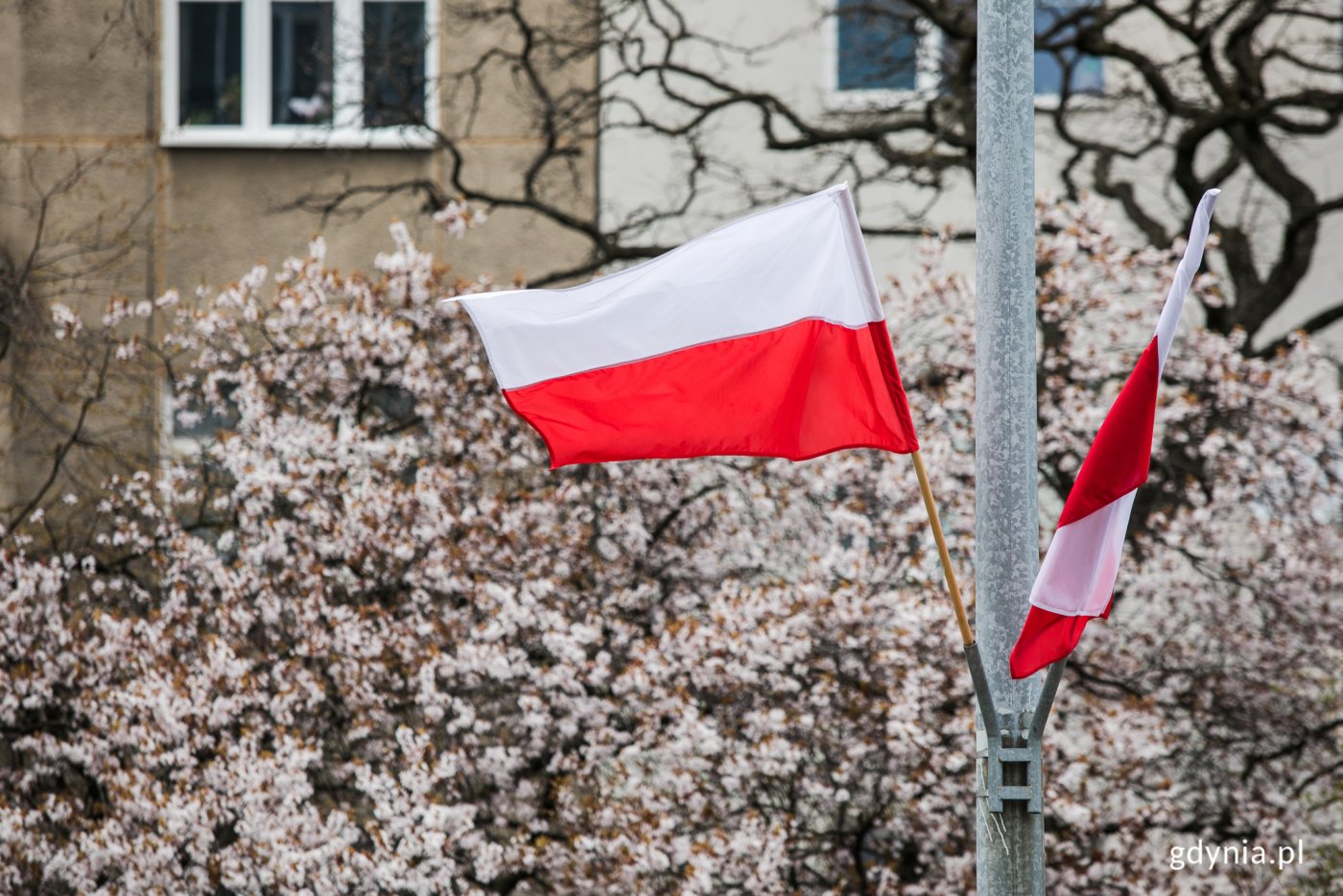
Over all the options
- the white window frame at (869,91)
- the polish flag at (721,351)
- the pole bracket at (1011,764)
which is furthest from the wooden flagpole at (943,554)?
the white window frame at (869,91)

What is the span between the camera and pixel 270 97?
13.4m

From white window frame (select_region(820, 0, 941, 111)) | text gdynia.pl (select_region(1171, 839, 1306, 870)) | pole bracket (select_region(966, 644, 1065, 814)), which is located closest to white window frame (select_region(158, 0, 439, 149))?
white window frame (select_region(820, 0, 941, 111))

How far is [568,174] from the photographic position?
12938 millimetres

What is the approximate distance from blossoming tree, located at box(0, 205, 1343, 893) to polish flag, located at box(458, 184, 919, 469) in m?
3.54

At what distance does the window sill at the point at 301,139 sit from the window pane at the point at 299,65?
0.26m

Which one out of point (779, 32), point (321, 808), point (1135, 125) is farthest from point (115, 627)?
point (1135, 125)

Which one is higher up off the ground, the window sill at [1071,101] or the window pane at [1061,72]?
the window pane at [1061,72]

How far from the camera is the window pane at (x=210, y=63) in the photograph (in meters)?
13.4

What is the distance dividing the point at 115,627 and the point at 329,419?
1.76m

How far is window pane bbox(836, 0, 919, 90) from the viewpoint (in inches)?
496

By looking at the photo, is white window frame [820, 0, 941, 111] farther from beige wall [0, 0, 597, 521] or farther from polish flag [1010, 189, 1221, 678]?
polish flag [1010, 189, 1221, 678]

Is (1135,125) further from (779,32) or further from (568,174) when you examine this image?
(568,174)

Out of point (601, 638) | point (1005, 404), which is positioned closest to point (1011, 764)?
point (1005, 404)

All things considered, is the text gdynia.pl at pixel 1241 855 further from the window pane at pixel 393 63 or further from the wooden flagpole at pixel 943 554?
the window pane at pixel 393 63
